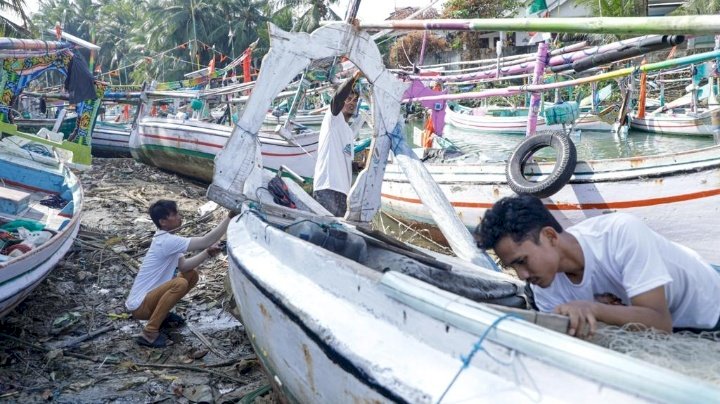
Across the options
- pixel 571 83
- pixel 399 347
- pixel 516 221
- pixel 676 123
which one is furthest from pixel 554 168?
pixel 676 123

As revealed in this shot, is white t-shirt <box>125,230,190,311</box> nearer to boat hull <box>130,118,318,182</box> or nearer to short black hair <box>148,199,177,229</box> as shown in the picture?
short black hair <box>148,199,177,229</box>

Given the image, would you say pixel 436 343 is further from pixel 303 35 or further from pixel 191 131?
pixel 191 131

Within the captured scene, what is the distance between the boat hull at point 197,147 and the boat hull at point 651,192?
4.79 metres

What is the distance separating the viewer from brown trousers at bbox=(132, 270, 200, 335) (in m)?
4.60

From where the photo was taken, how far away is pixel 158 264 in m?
4.75

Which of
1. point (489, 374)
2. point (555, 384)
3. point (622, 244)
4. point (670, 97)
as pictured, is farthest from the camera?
point (670, 97)

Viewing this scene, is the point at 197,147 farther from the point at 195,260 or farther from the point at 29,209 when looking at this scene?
the point at 195,260

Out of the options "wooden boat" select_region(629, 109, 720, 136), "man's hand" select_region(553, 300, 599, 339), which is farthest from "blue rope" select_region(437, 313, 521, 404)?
"wooden boat" select_region(629, 109, 720, 136)

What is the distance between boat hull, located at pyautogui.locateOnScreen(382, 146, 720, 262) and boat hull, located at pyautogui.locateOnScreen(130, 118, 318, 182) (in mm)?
4789

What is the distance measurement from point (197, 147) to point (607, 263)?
35.9 ft

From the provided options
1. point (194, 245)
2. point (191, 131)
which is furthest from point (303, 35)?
point (191, 131)

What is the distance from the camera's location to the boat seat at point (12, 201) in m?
6.03

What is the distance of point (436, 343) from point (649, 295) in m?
0.78

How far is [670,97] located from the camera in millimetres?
23859
